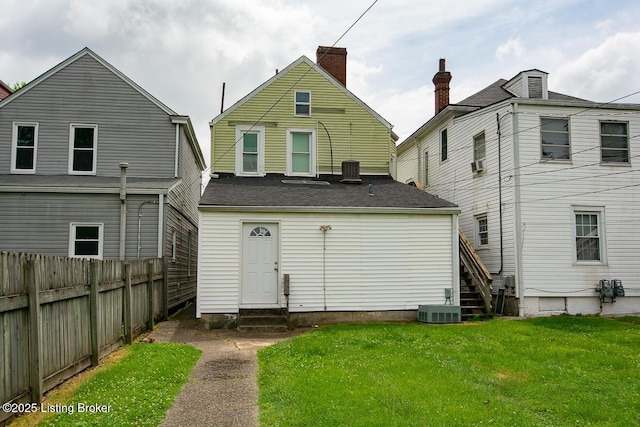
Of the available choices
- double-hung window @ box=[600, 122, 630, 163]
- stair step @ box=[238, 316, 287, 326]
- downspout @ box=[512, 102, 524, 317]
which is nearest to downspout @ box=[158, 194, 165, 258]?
stair step @ box=[238, 316, 287, 326]

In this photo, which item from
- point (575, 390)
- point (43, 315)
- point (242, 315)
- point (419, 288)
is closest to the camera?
point (43, 315)

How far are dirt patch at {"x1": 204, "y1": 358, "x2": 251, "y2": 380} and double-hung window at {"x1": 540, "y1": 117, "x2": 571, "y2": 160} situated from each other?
38.4 ft

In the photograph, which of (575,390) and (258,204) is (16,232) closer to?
(258,204)

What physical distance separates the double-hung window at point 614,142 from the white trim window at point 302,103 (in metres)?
9.62

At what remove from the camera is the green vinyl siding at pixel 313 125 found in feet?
61.1

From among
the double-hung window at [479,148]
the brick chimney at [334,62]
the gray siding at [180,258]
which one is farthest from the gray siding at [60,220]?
the double-hung window at [479,148]

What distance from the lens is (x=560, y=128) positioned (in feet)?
55.1

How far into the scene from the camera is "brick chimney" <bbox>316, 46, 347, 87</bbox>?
21281mm

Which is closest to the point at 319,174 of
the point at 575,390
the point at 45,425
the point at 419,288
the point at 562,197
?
the point at 419,288

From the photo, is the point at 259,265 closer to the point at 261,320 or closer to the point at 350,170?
the point at 261,320

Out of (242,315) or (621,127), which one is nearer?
(242,315)

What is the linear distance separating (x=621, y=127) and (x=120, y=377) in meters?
16.4

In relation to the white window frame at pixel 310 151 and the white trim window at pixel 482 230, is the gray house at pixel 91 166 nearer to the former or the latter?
the white window frame at pixel 310 151

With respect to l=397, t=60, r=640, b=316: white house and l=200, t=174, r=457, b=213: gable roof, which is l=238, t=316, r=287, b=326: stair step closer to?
l=200, t=174, r=457, b=213: gable roof
